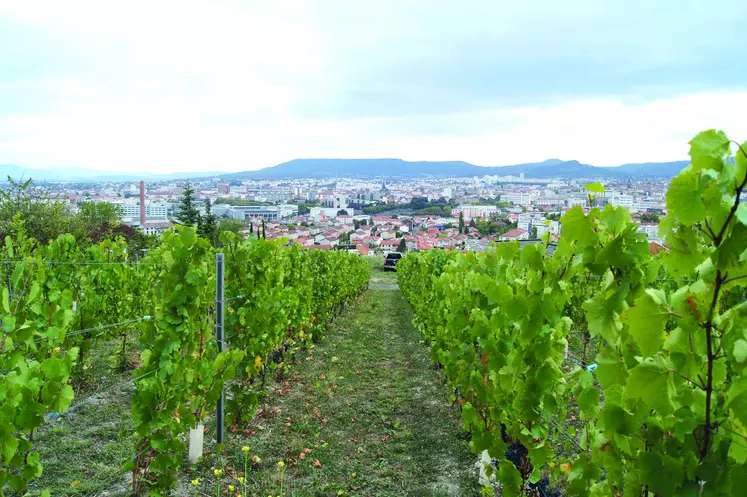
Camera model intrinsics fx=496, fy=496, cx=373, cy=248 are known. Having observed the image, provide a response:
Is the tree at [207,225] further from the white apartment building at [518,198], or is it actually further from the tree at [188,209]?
the white apartment building at [518,198]

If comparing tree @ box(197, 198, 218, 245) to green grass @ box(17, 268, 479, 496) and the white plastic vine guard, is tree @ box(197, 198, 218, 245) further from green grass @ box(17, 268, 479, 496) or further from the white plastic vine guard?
the white plastic vine guard

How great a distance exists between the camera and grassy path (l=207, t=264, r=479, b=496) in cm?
415

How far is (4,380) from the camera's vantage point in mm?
2529

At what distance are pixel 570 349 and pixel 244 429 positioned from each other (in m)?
7.12

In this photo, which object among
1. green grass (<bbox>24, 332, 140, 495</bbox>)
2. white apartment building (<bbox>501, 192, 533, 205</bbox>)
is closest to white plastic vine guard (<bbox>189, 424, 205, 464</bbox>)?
green grass (<bbox>24, 332, 140, 495</bbox>)

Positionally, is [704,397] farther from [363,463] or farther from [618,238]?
[363,463]

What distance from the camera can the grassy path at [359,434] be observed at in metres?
4.15

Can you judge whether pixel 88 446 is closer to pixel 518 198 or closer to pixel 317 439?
pixel 317 439

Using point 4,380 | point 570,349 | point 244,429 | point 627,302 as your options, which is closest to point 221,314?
point 244,429

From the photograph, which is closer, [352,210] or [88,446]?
[88,446]

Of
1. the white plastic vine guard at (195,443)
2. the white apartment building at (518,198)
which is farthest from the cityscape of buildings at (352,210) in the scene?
the white plastic vine guard at (195,443)

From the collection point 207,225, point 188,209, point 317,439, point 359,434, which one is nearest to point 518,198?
point 207,225

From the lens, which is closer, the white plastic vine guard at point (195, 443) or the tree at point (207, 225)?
the white plastic vine guard at point (195, 443)

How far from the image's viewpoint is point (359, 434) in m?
5.23
